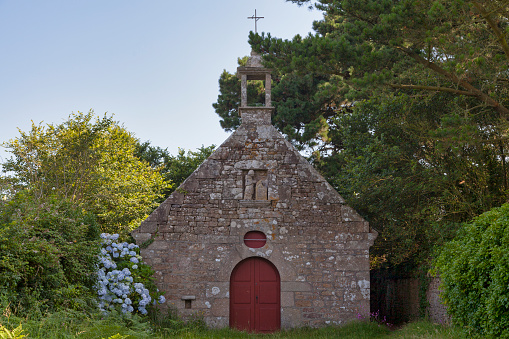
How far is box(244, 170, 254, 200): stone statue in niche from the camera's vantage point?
11523 mm

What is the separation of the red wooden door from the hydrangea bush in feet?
5.68

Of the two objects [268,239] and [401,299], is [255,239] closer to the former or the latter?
[268,239]

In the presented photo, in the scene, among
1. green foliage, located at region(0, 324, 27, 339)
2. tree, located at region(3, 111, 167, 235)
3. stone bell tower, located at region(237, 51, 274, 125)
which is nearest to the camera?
green foliage, located at region(0, 324, 27, 339)

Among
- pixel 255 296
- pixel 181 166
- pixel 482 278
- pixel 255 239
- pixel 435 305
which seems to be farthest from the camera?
pixel 181 166

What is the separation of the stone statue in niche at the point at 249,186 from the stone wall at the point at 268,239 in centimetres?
2

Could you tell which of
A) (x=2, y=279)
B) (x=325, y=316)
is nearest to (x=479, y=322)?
(x=325, y=316)

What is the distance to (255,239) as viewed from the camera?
37.2 feet

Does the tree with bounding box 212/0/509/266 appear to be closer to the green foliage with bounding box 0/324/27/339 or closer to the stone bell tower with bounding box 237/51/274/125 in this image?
the stone bell tower with bounding box 237/51/274/125

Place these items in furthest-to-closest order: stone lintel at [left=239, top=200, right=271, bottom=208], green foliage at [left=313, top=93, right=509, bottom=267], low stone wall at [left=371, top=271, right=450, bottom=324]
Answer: stone lintel at [left=239, top=200, right=271, bottom=208] < low stone wall at [left=371, top=271, right=450, bottom=324] < green foliage at [left=313, top=93, right=509, bottom=267]

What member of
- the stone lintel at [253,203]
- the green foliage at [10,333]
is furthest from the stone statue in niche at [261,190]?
the green foliage at [10,333]

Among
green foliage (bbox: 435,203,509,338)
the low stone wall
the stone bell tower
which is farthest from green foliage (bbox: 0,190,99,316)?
the low stone wall

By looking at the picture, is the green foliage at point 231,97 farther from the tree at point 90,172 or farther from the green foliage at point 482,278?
the green foliage at point 482,278

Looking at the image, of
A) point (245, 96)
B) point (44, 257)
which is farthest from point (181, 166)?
point (44, 257)

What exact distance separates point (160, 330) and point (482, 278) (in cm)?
603
